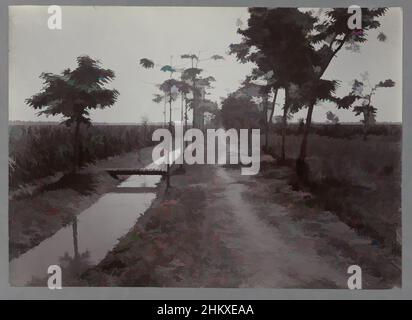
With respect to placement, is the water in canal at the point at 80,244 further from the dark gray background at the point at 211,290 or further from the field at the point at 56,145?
the field at the point at 56,145

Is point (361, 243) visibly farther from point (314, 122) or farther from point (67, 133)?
point (67, 133)

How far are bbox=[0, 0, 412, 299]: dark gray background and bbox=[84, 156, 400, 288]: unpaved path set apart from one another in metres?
0.04

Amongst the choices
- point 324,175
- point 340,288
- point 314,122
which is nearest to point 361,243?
point 340,288

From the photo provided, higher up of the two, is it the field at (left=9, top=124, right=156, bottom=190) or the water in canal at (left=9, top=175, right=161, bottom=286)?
the field at (left=9, top=124, right=156, bottom=190)

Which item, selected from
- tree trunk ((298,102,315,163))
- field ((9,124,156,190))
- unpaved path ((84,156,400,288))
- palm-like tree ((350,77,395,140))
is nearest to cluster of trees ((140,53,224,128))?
field ((9,124,156,190))

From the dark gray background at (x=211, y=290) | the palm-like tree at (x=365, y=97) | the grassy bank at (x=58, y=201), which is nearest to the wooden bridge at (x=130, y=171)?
the grassy bank at (x=58, y=201)

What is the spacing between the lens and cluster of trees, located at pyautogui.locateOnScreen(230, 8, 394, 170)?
182 centimetres

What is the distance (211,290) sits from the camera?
5.99 ft

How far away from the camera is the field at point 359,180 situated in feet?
5.99

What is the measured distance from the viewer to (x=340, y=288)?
182 cm

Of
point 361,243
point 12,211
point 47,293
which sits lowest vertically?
point 47,293

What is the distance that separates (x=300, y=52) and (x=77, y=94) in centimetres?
97

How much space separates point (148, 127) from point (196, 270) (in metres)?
0.64

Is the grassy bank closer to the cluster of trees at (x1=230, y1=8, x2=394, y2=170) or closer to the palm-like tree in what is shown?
the cluster of trees at (x1=230, y1=8, x2=394, y2=170)
